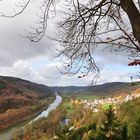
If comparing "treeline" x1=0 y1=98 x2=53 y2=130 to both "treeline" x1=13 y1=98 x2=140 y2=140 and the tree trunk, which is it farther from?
the tree trunk

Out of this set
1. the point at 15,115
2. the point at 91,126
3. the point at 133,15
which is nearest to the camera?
the point at 133,15

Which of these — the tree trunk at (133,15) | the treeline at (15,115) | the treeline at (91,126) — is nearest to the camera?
the tree trunk at (133,15)

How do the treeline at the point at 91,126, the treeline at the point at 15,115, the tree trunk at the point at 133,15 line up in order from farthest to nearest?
the treeline at the point at 15,115
the treeline at the point at 91,126
the tree trunk at the point at 133,15

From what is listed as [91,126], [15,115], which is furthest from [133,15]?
[15,115]

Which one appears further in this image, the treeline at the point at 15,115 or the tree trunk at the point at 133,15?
the treeline at the point at 15,115

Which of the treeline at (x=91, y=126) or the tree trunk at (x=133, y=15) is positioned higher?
the tree trunk at (x=133, y=15)

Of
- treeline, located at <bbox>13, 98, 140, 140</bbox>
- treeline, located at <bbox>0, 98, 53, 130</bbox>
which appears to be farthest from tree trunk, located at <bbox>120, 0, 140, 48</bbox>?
treeline, located at <bbox>0, 98, 53, 130</bbox>

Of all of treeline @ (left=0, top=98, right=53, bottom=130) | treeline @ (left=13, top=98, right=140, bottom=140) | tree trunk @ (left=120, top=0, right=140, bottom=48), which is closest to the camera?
tree trunk @ (left=120, top=0, right=140, bottom=48)

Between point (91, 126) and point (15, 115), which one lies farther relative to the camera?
point (15, 115)

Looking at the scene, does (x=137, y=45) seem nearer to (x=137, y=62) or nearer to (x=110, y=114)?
(x=137, y=62)

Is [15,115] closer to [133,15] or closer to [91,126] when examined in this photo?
[91,126]

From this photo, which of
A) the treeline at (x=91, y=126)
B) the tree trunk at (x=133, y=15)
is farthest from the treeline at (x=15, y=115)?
the tree trunk at (x=133, y=15)

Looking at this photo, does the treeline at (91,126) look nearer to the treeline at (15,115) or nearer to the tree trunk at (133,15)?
the tree trunk at (133,15)
